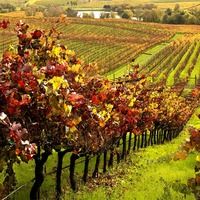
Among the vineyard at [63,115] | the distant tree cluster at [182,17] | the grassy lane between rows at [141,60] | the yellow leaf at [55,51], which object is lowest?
the grassy lane between rows at [141,60]

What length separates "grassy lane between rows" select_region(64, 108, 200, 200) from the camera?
1909cm

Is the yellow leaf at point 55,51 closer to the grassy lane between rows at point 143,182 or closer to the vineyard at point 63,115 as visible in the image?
the vineyard at point 63,115

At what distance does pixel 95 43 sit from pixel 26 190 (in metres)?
89.9

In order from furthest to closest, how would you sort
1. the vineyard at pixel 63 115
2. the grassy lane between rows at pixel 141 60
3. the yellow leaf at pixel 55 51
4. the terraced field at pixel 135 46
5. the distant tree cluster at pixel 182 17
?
1. the distant tree cluster at pixel 182 17
2. the terraced field at pixel 135 46
3. the grassy lane between rows at pixel 141 60
4. the yellow leaf at pixel 55 51
5. the vineyard at pixel 63 115

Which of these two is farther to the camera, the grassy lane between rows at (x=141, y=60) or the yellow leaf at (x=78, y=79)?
the grassy lane between rows at (x=141, y=60)

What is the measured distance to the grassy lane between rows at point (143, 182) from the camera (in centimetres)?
1909

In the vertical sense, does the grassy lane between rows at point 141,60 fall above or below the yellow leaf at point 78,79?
below

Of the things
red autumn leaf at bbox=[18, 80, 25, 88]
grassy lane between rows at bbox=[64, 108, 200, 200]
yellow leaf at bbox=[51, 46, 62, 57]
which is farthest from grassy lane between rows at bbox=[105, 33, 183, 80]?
red autumn leaf at bbox=[18, 80, 25, 88]

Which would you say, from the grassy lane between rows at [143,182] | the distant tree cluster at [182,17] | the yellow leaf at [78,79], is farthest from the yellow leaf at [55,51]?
the distant tree cluster at [182,17]

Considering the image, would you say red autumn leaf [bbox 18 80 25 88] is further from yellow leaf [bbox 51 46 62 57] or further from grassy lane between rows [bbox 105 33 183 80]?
grassy lane between rows [bbox 105 33 183 80]

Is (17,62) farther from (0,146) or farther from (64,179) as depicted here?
(64,179)

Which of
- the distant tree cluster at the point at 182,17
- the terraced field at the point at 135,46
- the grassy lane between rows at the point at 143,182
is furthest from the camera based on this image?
the distant tree cluster at the point at 182,17

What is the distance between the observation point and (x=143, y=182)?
22328 millimetres

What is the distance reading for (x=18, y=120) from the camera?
887 cm
